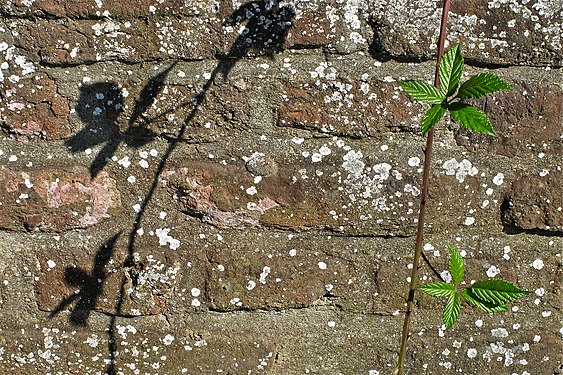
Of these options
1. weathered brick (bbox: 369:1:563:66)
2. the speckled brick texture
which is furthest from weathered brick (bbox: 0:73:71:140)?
weathered brick (bbox: 369:1:563:66)

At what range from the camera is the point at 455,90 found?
0.67 meters

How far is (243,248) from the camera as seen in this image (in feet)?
2.97

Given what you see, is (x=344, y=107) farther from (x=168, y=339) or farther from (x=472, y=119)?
(x=168, y=339)

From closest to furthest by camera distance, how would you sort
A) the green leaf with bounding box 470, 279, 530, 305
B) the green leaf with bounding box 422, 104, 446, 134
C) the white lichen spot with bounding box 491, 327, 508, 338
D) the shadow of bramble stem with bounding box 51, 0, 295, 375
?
1. the green leaf with bounding box 422, 104, 446, 134
2. the green leaf with bounding box 470, 279, 530, 305
3. the shadow of bramble stem with bounding box 51, 0, 295, 375
4. the white lichen spot with bounding box 491, 327, 508, 338

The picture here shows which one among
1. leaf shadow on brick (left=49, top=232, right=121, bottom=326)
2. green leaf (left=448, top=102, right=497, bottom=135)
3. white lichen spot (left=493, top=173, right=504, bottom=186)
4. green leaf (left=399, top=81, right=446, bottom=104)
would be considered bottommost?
leaf shadow on brick (left=49, top=232, right=121, bottom=326)

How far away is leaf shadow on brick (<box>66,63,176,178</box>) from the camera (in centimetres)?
85

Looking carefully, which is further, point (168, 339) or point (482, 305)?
point (168, 339)

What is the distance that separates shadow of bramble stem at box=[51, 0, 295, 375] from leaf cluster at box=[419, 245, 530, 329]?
400 mm

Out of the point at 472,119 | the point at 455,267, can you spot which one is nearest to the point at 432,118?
the point at 472,119

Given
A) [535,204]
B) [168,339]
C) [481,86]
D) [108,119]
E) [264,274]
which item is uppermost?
[481,86]

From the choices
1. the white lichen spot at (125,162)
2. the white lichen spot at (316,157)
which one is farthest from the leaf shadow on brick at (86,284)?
the white lichen spot at (316,157)

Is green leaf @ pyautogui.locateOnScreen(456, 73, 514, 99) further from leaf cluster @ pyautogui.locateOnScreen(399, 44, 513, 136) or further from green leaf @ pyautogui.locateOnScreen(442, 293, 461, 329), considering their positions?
green leaf @ pyautogui.locateOnScreen(442, 293, 461, 329)

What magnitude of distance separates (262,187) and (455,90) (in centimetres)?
33

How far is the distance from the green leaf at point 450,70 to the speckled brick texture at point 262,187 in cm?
17
